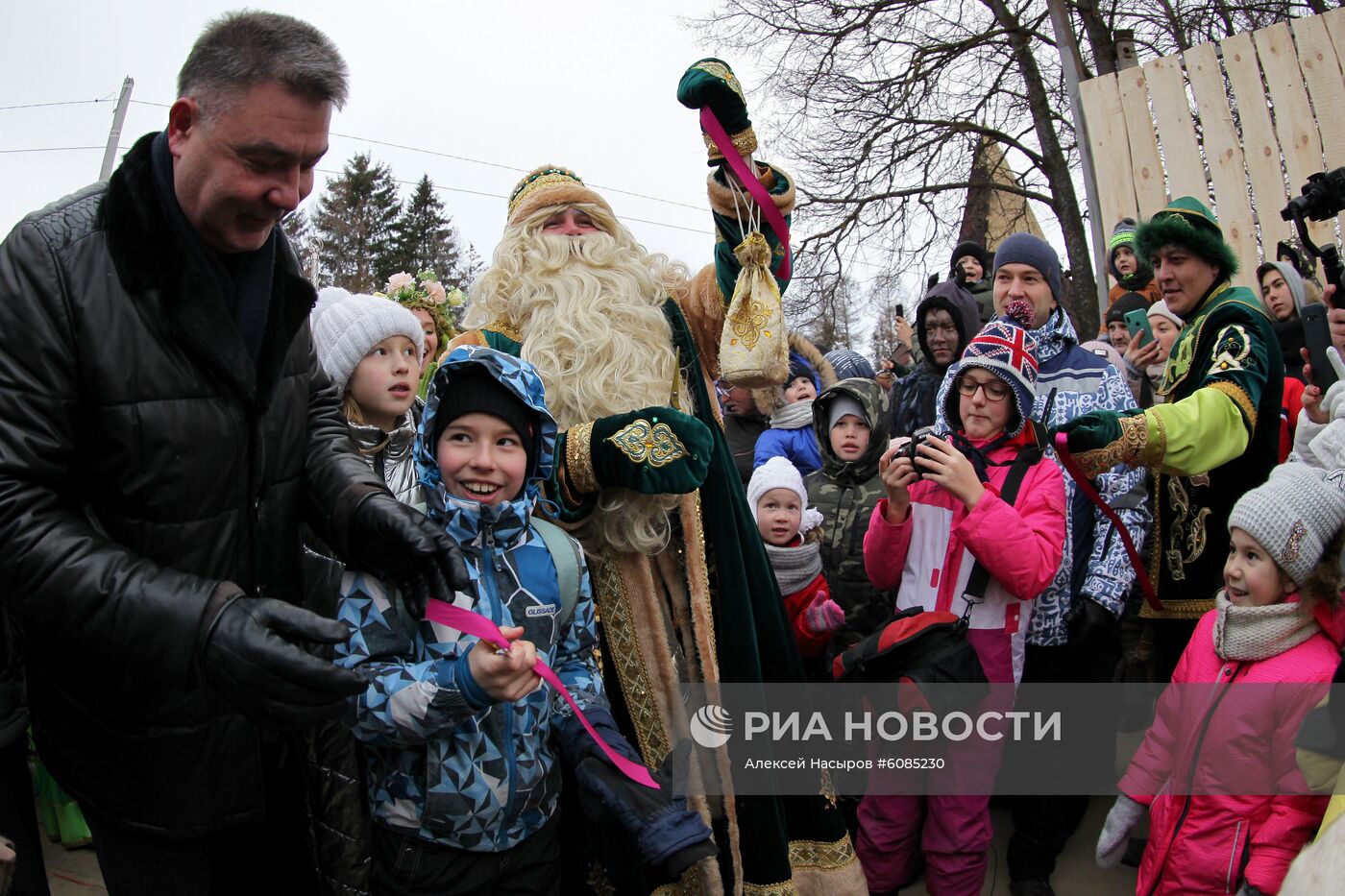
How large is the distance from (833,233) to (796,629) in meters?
10.5

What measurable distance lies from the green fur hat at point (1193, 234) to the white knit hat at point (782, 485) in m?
1.48

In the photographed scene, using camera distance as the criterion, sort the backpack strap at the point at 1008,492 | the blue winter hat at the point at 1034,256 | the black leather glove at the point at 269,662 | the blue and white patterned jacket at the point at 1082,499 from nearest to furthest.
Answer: the black leather glove at the point at 269,662
the backpack strap at the point at 1008,492
the blue and white patterned jacket at the point at 1082,499
the blue winter hat at the point at 1034,256

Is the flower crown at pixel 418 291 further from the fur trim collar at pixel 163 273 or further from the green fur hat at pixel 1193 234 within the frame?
the green fur hat at pixel 1193 234

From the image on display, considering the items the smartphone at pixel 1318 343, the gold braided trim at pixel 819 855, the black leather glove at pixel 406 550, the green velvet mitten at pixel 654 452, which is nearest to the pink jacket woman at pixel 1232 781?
the gold braided trim at pixel 819 855

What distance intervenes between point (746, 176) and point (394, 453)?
50.8 inches

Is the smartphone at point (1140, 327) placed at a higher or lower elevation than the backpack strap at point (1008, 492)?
higher

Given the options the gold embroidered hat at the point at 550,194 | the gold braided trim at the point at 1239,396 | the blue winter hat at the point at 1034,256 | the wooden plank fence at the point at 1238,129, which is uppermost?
the wooden plank fence at the point at 1238,129

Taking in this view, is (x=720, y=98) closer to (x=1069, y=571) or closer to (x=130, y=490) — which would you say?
(x=130, y=490)

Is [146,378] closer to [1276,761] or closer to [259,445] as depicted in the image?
[259,445]

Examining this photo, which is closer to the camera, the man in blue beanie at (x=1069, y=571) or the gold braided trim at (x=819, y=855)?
the gold braided trim at (x=819, y=855)

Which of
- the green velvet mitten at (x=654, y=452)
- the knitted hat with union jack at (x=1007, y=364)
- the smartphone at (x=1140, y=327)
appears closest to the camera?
the green velvet mitten at (x=654, y=452)

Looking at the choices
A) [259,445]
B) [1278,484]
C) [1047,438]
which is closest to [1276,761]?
[1278,484]

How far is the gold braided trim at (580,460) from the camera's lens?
2.38 metres

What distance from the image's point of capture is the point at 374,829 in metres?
1.96
